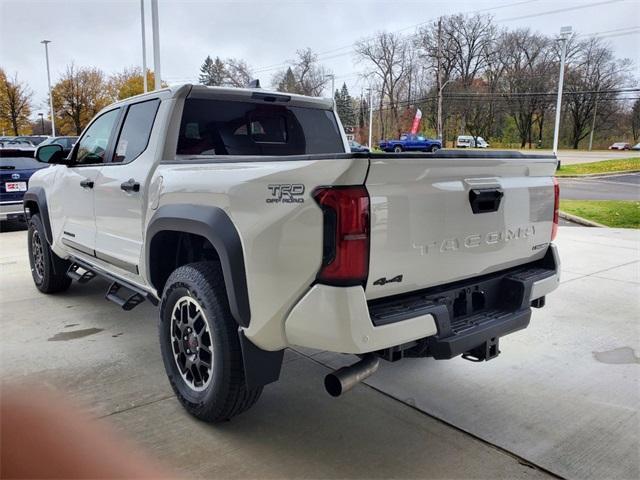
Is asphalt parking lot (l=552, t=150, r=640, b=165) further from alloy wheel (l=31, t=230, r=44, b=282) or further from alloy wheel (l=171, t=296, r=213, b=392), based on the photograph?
alloy wheel (l=171, t=296, r=213, b=392)

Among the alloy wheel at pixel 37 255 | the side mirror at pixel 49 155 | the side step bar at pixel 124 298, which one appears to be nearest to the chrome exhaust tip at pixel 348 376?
the side step bar at pixel 124 298

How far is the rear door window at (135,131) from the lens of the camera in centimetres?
371

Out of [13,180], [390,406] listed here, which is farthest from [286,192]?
[13,180]

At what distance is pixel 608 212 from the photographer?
1219 centimetres

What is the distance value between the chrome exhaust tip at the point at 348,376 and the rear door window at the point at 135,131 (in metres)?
2.17

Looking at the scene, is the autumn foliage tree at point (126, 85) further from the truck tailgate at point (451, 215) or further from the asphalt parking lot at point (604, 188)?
the truck tailgate at point (451, 215)

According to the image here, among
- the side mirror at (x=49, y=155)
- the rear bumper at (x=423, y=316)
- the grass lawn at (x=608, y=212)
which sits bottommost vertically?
the grass lawn at (x=608, y=212)

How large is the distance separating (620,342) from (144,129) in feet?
13.8

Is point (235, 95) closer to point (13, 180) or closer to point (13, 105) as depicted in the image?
point (13, 180)

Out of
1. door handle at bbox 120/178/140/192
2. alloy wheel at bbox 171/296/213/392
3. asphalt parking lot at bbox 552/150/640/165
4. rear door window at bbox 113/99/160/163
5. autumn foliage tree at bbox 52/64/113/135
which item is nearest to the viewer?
alloy wheel at bbox 171/296/213/392

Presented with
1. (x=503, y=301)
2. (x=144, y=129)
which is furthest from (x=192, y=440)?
(x=144, y=129)

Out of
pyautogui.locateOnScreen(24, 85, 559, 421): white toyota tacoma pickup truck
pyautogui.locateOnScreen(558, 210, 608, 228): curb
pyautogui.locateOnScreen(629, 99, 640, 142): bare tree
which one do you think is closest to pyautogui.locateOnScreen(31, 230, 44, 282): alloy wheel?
pyautogui.locateOnScreen(24, 85, 559, 421): white toyota tacoma pickup truck

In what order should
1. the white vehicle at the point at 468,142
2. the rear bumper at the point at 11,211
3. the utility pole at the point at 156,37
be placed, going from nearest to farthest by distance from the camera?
the rear bumper at the point at 11,211 < the utility pole at the point at 156,37 < the white vehicle at the point at 468,142

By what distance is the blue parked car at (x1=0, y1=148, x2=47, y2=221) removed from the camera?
31.8 ft
